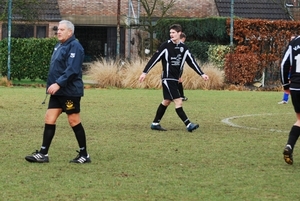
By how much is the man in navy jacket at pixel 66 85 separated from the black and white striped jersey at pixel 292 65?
8.63 ft

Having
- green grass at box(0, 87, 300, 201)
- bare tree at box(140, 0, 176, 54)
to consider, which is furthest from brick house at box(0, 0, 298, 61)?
green grass at box(0, 87, 300, 201)

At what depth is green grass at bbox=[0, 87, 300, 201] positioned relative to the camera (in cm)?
851

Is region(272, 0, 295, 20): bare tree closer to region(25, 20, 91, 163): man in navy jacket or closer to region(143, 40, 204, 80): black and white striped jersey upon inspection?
region(143, 40, 204, 80): black and white striped jersey

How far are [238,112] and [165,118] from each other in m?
2.46

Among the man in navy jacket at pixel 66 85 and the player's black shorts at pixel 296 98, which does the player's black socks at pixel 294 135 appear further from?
the man in navy jacket at pixel 66 85

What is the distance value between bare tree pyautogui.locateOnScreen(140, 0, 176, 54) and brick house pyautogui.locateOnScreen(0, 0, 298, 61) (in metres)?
0.46

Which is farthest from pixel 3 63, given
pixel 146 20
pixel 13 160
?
pixel 13 160

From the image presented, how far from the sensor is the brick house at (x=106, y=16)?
141 ft

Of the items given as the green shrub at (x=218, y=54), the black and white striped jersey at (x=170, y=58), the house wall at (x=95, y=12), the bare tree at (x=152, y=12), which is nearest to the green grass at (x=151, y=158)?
the black and white striped jersey at (x=170, y=58)

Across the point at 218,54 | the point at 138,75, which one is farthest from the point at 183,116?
the point at 218,54

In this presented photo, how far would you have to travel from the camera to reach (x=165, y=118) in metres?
17.4

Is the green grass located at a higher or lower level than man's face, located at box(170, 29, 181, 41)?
lower

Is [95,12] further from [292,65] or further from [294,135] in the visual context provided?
[294,135]

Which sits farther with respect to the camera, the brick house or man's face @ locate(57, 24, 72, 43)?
the brick house
